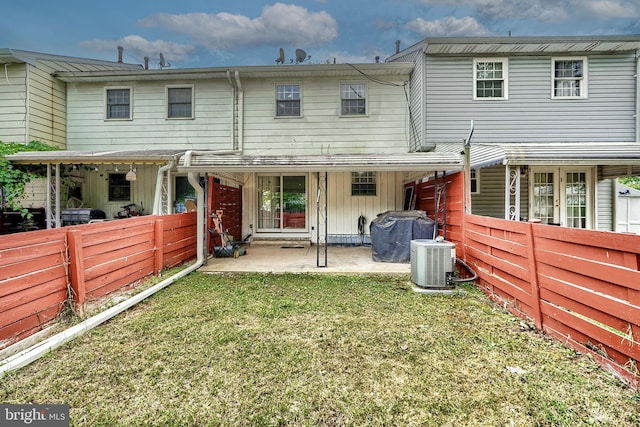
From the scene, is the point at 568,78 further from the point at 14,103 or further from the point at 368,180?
the point at 14,103

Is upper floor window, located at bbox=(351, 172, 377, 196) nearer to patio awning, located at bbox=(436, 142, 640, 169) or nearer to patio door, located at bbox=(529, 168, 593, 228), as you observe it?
patio awning, located at bbox=(436, 142, 640, 169)

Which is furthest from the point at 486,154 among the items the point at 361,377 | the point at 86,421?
the point at 86,421

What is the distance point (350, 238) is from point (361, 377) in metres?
6.57

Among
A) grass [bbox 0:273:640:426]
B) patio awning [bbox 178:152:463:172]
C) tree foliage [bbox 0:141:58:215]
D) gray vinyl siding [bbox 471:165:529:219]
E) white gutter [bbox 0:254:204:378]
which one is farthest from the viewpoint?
gray vinyl siding [bbox 471:165:529:219]

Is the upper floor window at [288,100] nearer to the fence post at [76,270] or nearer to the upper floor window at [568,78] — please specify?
the fence post at [76,270]

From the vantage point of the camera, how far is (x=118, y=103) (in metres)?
9.02

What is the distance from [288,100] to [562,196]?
8650 millimetres

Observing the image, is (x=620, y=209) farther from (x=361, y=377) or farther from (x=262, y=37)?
(x=262, y=37)

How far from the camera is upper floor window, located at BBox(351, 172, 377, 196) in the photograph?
348 inches

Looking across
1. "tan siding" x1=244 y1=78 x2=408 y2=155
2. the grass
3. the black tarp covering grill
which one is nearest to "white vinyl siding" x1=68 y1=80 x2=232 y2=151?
"tan siding" x1=244 y1=78 x2=408 y2=155

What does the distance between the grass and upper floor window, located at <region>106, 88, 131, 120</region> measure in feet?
26.5

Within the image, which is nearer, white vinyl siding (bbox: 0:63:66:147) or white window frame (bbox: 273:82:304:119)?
white vinyl siding (bbox: 0:63:66:147)

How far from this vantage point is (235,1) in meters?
13.8

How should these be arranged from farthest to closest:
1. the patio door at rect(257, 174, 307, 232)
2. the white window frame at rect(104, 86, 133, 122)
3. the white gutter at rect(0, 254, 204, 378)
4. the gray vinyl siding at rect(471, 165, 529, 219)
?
the patio door at rect(257, 174, 307, 232)
the white window frame at rect(104, 86, 133, 122)
the gray vinyl siding at rect(471, 165, 529, 219)
the white gutter at rect(0, 254, 204, 378)
